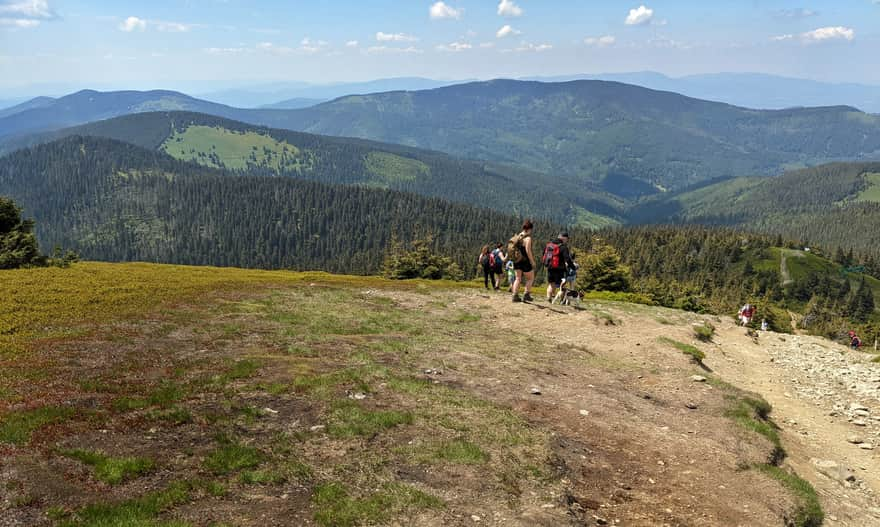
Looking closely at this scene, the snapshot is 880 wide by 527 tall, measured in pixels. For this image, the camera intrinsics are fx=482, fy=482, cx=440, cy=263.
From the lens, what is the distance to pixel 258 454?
1180cm

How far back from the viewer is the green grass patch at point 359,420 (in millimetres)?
13375

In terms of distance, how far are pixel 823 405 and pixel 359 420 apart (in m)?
23.0

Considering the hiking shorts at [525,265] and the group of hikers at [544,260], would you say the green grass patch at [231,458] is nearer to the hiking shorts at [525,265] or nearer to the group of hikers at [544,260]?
the group of hikers at [544,260]

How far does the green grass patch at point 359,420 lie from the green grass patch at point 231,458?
7.17 feet

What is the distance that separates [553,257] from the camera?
28938 millimetres

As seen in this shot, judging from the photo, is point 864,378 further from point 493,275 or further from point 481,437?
point 481,437

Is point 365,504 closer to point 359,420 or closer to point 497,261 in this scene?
point 359,420

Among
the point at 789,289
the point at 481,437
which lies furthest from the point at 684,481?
the point at 789,289

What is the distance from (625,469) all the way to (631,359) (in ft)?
37.3

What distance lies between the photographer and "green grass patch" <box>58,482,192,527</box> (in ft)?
28.5

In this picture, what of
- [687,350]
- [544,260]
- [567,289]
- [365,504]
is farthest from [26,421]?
[567,289]

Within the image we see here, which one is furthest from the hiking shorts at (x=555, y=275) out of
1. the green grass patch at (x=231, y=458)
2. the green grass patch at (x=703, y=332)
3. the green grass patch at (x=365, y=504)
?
the green grass patch at (x=231, y=458)

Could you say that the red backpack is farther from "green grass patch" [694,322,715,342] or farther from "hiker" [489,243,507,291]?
"green grass patch" [694,322,715,342]

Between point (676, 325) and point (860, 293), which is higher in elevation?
point (676, 325)
